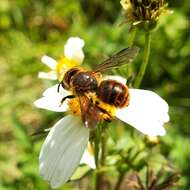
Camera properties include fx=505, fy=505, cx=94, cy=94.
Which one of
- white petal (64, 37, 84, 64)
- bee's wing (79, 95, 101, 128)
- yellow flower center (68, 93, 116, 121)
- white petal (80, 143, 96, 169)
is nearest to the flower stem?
white petal (80, 143, 96, 169)

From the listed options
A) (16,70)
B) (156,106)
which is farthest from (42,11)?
(156,106)

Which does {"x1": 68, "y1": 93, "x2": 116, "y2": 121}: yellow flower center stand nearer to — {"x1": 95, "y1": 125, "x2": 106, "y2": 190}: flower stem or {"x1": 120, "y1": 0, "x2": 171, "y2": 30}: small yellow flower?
{"x1": 95, "y1": 125, "x2": 106, "y2": 190}: flower stem

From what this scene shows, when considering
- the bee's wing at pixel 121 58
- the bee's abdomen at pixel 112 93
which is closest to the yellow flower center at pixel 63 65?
the bee's wing at pixel 121 58

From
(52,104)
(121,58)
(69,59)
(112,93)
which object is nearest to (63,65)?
(69,59)

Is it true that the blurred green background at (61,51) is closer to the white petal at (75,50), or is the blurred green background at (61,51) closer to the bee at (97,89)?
the white petal at (75,50)

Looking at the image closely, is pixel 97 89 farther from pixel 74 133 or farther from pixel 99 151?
pixel 99 151

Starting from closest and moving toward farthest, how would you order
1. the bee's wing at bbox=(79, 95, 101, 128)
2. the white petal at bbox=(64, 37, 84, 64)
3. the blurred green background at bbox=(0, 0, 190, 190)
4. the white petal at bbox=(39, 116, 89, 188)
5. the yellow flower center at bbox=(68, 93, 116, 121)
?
the bee's wing at bbox=(79, 95, 101, 128) < the yellow flower center at bbox=(68, 93, 116, 121) < the white petal at bbox=(39, 116, 89, 188) < the white petal at bbox=(64, 37, 84, 64) < the blurred green background at bbox=(0, 0, 190, 190)

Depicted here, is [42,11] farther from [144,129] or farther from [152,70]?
[144,129]
